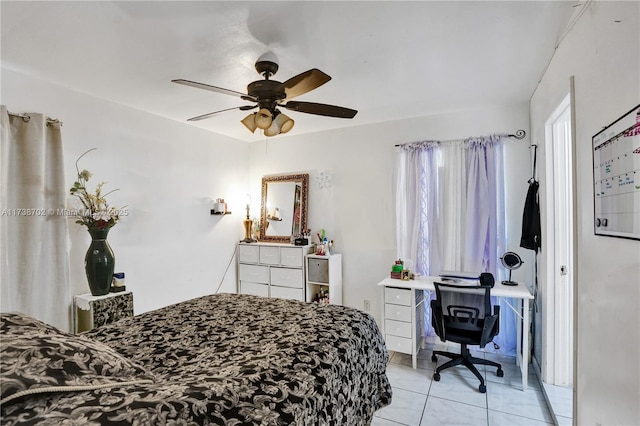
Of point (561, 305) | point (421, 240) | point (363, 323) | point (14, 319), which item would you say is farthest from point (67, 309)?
point (561, 305)

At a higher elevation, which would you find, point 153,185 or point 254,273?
point 153,185

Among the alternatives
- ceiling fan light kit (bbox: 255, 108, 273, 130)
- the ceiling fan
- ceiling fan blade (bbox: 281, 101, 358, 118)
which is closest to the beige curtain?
the ceiling fan

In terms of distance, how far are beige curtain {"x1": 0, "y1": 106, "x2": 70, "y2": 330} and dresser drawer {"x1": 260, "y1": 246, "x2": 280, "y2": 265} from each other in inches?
81.7

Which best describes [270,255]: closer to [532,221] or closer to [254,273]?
[254,273]

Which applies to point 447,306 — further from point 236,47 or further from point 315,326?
point 236,47

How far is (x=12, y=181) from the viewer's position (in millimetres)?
2342

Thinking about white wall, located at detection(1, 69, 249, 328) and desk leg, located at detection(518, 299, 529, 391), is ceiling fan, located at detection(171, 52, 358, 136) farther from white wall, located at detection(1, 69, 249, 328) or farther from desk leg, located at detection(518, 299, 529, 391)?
desk leg, located at detection(518, 299, 529, 391)

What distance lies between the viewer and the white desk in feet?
8.54

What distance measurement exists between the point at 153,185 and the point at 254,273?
169 centimetres

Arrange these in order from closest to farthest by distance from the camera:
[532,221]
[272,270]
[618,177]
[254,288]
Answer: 1. [618,177]
2. [532,221]
3. [272,270]
4. [254,288]

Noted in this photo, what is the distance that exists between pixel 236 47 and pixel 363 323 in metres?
1.98

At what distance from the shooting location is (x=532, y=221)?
2781mm

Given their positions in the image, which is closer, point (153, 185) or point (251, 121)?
point (251, 121)

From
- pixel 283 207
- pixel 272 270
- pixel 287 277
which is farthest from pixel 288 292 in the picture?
pixel 283 207
